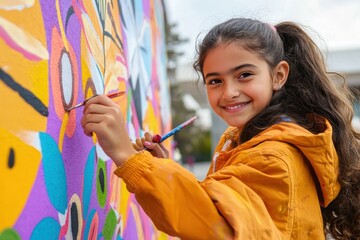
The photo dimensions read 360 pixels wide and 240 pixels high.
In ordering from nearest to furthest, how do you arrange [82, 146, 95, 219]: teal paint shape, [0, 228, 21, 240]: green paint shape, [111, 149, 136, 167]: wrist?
[0, 228, 21, 240]: green paint shape
[111, 149, 136, 167]: wrist
[82, 146, 95, 219]: teal paint shape

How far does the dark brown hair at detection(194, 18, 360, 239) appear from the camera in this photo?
1727mm

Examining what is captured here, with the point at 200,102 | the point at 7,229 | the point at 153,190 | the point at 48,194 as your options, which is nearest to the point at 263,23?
the point at 153,190

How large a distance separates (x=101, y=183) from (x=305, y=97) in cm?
90

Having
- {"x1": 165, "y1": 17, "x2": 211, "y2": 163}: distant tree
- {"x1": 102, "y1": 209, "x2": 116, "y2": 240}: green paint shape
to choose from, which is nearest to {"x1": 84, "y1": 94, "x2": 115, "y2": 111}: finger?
{"x1": 102, "y1": 209, "x2": 116, "y2": 240}: green paint shape

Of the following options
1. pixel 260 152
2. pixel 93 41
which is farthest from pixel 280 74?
pixel 93 41

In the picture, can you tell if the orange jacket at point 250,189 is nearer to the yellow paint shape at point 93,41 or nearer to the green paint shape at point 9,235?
the green paint shape at point 9,235

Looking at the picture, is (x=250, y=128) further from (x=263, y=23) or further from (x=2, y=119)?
(x=2, y=119)

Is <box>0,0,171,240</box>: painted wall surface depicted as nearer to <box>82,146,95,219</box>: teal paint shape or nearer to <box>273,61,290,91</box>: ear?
<box>82,146,95,219</box>: teal paint shape

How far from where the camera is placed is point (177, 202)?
1271mm

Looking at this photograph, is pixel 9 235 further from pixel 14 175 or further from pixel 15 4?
pixel 15 4

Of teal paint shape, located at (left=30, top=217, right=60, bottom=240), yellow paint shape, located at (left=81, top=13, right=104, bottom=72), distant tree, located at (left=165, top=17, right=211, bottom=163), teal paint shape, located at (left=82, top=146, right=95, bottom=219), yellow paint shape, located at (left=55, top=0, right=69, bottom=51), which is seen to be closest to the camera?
teal paint shape, located at (left=30, top=217, right=60, bottom=240)

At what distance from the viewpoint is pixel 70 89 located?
155cm

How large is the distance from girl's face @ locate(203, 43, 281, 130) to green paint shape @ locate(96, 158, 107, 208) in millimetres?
544

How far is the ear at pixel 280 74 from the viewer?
182cm
